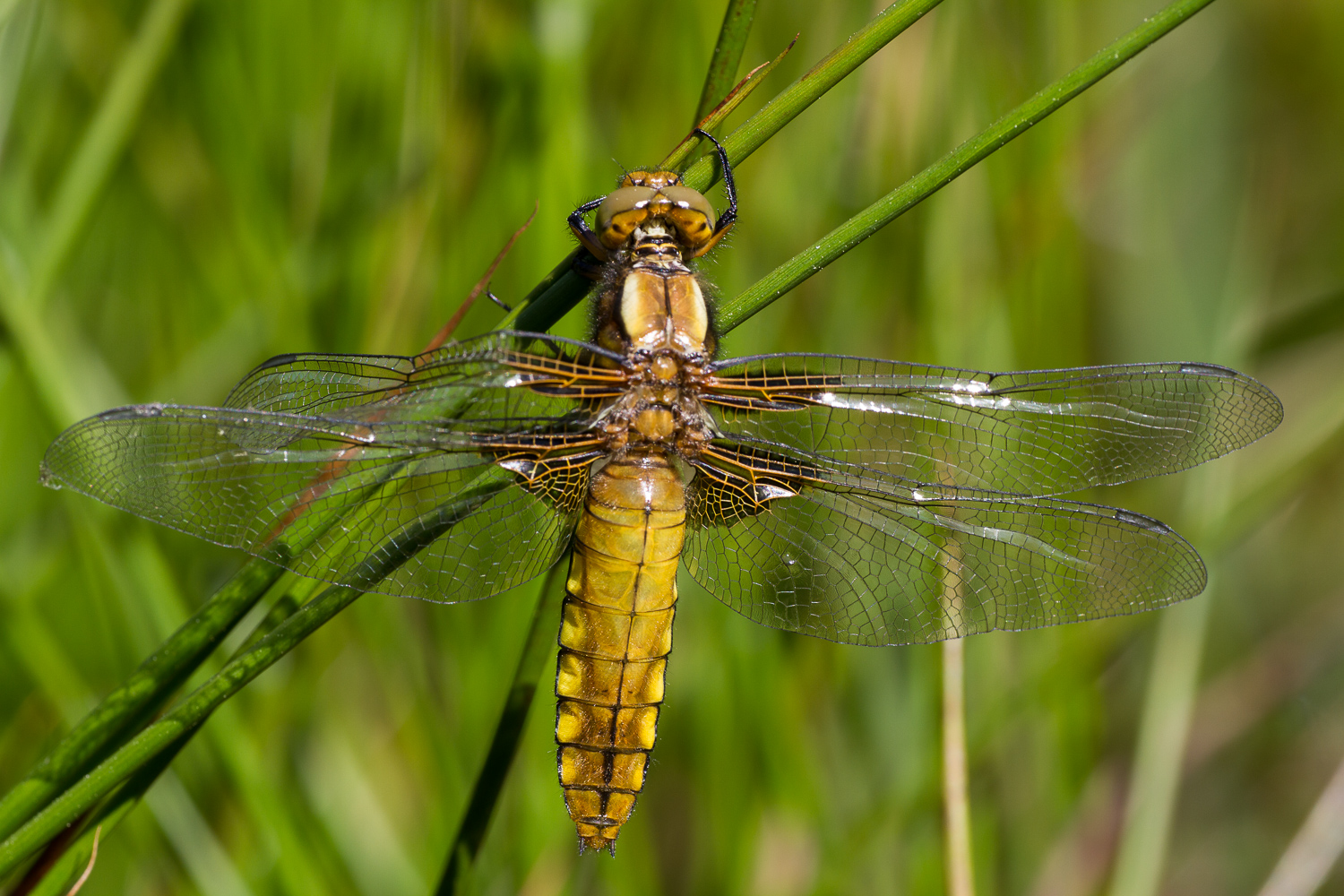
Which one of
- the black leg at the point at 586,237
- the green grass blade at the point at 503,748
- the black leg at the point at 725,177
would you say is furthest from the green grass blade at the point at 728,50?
the green grass blade at the point at 503,748

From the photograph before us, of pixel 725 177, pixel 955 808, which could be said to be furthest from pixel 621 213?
pixel 955 808

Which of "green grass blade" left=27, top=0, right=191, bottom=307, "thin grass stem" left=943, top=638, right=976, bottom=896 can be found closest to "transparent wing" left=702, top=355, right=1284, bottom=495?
"thin grass stem" left=943, top=638, right=976, bottom=896

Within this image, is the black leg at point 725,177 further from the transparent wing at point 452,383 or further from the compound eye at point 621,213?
the transparent wing at point 452,383

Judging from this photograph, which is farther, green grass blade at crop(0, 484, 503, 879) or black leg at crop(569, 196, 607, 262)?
black leg at crop(569, 196, 607, 262)

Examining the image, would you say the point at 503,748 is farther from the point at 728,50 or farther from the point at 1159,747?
the point at 1159,747

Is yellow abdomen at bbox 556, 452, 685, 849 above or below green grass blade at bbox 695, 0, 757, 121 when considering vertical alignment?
below

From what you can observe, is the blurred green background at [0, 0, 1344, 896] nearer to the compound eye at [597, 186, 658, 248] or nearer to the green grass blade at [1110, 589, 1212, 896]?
the green grass blade at [1110, 589, 1212, 896]
